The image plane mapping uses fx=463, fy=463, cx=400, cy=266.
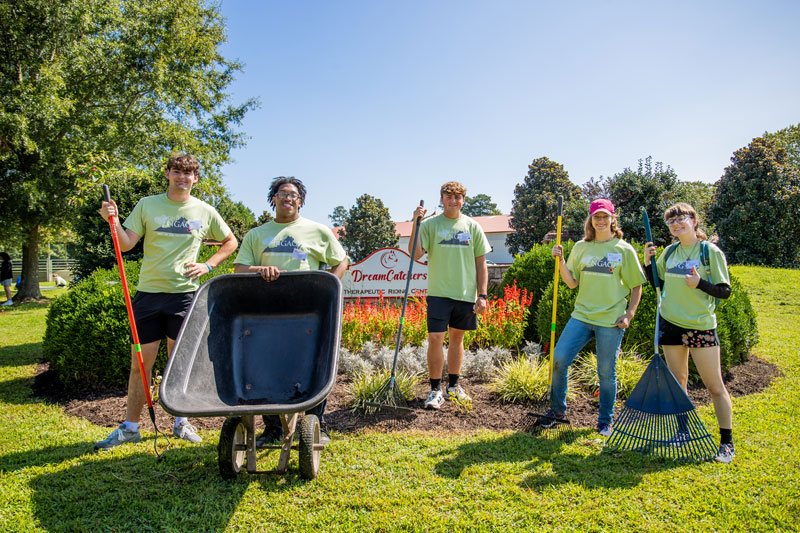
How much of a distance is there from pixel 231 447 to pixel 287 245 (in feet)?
4.11

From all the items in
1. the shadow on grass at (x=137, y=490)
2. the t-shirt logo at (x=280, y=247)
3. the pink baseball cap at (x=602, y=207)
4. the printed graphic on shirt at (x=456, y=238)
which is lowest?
the shadow on grass at (x=137, y=490)

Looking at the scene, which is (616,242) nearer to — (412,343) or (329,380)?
(329,380)

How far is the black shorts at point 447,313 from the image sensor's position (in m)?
3.78

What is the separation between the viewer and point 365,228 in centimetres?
2486

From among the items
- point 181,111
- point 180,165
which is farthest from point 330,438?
point 181,111

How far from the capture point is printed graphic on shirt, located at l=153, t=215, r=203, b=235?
10.1 feet

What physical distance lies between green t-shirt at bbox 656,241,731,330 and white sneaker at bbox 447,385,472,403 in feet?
5.48

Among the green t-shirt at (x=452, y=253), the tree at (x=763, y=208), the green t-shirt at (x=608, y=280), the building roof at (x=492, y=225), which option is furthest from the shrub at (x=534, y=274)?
the building roof at (x=492, y=225)

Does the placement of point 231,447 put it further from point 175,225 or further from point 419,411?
point 419,411

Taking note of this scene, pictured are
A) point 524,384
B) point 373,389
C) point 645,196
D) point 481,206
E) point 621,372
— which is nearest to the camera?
point 373,389

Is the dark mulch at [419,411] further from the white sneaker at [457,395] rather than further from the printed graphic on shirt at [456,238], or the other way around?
the printed graphic on shirt at [456,238]

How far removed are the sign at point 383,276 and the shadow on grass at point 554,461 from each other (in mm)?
4123

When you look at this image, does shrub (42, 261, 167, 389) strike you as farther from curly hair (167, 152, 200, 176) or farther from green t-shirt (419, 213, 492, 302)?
green t-shirt (419, 213, 492, 302)

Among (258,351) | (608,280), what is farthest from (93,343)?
(608,280)
